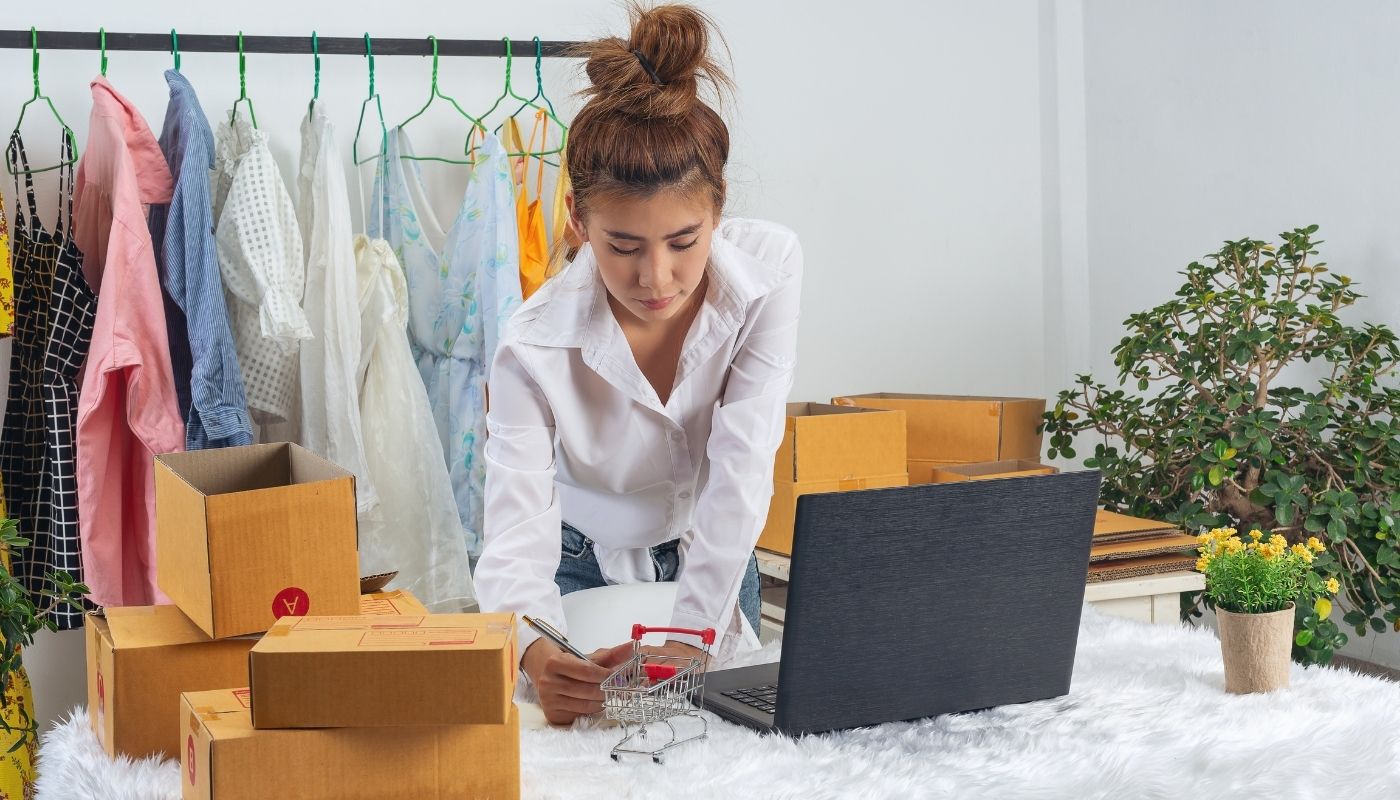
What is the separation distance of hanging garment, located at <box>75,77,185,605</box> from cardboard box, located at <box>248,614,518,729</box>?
4.87 ft

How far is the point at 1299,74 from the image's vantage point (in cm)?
256

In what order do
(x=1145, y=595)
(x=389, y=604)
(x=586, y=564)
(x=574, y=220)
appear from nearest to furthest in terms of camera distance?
(x=389, y=604) < (x=574, y=220) < (x=586, y=564) < (x=1145, y=595)

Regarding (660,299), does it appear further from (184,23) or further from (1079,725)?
(184,23)

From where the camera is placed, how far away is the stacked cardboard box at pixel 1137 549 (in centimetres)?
202

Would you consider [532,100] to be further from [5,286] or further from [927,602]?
[927,602]

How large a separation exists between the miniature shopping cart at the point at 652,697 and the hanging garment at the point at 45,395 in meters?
1.54

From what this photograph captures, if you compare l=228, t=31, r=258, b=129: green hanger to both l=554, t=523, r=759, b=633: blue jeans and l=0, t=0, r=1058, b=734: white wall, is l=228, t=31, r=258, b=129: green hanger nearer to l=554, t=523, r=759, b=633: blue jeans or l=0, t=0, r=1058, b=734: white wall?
l=0, t=0, r=1058, b=734: white wall

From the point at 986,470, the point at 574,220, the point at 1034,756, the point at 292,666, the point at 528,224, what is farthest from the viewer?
the point at 528,224

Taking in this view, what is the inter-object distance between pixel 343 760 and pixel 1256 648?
2.85 feet

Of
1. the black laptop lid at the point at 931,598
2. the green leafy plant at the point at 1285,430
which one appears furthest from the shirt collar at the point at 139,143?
the green leafy plant at the point at 1285,430

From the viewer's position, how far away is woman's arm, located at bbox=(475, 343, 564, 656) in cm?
147

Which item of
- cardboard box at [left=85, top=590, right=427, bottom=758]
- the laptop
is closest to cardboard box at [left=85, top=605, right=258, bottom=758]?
cardboard box at [left=85, top=590, right=427, bottom=758]

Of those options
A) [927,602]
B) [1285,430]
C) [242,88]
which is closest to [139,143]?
[242,88]

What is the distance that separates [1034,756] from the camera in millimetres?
1042
